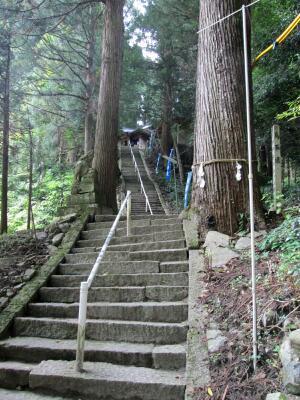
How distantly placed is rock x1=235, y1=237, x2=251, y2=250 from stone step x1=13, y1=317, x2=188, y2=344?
128 centimetres

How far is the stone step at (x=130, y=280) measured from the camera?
4.26 metres

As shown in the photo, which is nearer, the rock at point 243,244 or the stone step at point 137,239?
the rock at point 243,244

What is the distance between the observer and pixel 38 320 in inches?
Answer: 157

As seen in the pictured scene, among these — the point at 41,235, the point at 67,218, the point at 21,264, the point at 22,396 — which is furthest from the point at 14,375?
the point at 67,218

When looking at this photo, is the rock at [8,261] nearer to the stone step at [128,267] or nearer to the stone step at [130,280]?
the stone step at [128,267]

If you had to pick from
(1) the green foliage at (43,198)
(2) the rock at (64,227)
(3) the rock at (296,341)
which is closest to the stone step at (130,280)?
(2) the rock at (64,227)

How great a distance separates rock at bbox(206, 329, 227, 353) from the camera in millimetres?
2721

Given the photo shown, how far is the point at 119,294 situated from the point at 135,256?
0.85m

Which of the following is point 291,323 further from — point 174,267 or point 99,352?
point 174,267

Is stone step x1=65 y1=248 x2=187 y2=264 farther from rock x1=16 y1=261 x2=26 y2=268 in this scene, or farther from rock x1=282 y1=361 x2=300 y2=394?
rock x1=282 y1=361 x2=300 y2=394

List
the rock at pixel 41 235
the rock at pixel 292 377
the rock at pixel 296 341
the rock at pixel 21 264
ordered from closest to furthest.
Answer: the rock at pixel 292 377 < the rock at pixel 296 341 < the rock at pixel 21 264 < the rock at pixel 41 235

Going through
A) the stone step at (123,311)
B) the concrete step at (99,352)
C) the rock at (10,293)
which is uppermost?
the rock at (10,293)

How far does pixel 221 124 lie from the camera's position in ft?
17.0

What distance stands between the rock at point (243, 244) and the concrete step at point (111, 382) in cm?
177
